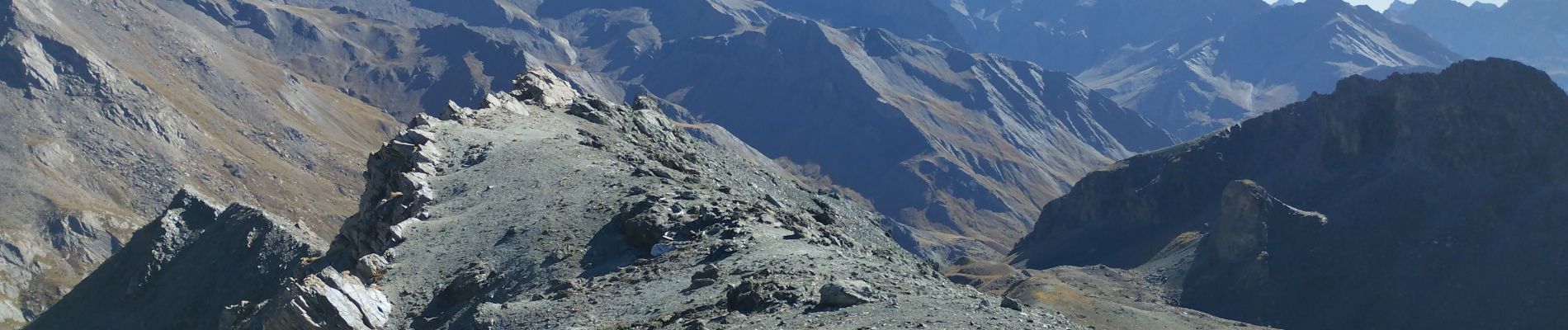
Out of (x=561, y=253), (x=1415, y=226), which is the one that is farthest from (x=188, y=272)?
(x=1415, y=226)

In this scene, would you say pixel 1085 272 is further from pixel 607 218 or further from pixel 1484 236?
pixel 607 218

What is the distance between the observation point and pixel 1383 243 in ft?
554

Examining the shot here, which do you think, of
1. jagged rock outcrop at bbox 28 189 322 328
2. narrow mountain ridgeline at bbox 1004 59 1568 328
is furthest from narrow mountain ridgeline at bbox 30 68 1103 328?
narrow mountain ridgeline at bbox 1004 59 1568 328

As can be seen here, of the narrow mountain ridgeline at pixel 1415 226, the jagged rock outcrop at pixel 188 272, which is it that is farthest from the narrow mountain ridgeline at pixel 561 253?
the narrow mountain ridgeline at pixel 1415 226

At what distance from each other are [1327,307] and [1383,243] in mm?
16116

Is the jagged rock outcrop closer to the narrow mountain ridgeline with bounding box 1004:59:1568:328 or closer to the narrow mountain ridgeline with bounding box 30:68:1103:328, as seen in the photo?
the narrow mountain ridgeline with bounding box 30:68:1103:328

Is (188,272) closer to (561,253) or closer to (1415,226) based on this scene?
(561,253)

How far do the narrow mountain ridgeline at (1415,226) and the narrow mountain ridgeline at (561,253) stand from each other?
99.1 meters

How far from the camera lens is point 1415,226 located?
171375mm

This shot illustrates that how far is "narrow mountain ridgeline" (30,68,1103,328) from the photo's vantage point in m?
36.0

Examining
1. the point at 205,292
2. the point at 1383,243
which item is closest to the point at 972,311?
the point at 205,292

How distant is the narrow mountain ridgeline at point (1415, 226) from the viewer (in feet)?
513

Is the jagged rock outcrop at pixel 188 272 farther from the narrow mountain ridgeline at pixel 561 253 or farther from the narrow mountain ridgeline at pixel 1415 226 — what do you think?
the narrow mountain ridgeline at pixel 1415 226

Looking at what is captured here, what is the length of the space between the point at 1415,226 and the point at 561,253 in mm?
148489
